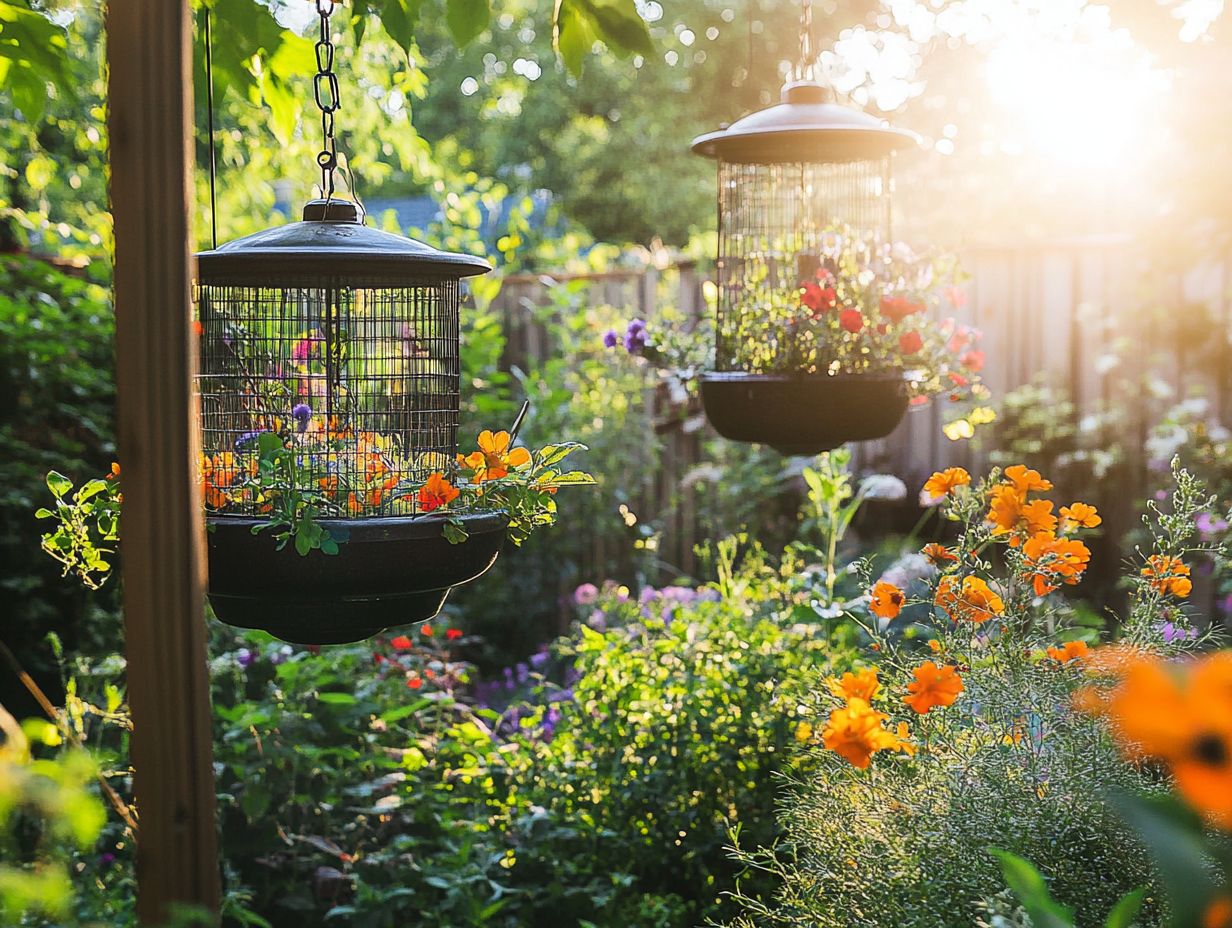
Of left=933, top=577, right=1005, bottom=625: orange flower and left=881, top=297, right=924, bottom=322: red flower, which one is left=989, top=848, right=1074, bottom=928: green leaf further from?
left=881, top=297, right=924, bottom=322: red flower

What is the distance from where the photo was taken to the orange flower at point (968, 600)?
70.0 inches

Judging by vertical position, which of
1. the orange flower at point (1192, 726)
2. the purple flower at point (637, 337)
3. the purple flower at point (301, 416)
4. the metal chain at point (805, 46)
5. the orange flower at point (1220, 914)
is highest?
the metal chain at point (805, 46)

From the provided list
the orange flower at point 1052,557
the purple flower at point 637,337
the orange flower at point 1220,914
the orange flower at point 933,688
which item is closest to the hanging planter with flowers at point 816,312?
the purple flower at point 637,337

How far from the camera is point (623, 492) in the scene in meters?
5.54

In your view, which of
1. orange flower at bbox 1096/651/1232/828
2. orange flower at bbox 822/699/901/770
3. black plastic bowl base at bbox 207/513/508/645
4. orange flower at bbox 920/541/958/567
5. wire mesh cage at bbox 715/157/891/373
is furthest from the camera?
wire mesh cage at bbox 715/157/891/373

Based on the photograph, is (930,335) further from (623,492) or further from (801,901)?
(623,492)

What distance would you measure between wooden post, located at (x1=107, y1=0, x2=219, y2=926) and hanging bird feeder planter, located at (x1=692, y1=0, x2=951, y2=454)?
5.29 ft

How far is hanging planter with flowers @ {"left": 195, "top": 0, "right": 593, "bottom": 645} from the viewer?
1.66 m

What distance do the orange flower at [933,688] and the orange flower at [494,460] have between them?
695 millimetres

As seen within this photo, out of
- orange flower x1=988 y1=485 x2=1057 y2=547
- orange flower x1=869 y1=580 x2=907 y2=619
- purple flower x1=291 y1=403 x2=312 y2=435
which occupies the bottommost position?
orange flower x1=869 y1=580 x2=907 y2=619

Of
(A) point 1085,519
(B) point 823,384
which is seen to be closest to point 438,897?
(B) point 823,384

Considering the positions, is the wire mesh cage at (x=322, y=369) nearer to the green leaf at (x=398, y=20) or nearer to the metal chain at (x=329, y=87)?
the metal chain at (x=329, y=87)

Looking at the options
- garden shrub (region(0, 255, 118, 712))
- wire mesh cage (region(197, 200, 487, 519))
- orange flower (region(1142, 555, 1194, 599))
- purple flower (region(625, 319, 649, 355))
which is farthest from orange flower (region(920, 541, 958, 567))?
garden shrub (region(0, 255, 118, 712))

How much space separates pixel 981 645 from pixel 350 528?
1017 millimetres
